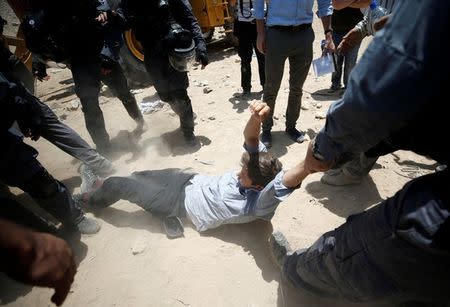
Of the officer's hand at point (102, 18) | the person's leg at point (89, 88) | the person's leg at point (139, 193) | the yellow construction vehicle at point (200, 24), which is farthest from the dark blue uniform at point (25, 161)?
the yellow construction vehicle at point (200, 24)

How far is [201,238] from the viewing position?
7.92 ft

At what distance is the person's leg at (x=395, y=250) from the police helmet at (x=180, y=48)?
2431mm

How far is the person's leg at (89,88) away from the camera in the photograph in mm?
3150

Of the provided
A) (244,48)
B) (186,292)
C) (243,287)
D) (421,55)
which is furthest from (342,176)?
(244,48)

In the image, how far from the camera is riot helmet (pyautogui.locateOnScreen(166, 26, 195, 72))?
10.1 ft

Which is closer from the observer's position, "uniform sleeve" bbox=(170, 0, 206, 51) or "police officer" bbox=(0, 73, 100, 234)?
"police officer" bbox=(0, 73, 100, 234)

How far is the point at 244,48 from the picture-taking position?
4.54 metres

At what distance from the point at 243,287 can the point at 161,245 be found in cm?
76

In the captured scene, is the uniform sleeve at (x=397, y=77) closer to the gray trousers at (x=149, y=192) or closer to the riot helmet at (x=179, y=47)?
the gray trousers at (x=149, y=192)

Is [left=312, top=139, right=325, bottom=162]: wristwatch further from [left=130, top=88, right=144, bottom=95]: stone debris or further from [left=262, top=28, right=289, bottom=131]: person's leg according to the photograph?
[left=130, top=88, right=144, bottom=95]: stone debris

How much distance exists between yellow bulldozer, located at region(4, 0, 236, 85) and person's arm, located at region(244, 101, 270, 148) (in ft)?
14.0

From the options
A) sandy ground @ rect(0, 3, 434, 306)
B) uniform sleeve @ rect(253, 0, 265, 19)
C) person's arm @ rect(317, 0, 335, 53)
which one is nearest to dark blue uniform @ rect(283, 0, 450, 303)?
sandy ground @ rect(0, 3, 434, 306)

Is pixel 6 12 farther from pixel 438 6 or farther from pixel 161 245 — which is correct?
pixel 438 6

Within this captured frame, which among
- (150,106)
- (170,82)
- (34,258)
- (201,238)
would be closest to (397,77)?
(34,258)
